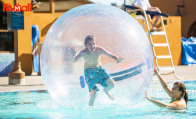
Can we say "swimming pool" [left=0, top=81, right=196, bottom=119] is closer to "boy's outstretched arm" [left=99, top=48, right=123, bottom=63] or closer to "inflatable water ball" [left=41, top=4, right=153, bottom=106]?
"inflatable water ball" [left=41, top=4, right=153, bottom=106]

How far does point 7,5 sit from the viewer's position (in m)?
13.7

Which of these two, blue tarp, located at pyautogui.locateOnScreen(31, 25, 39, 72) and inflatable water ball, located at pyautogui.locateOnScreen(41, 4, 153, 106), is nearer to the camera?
inflatable water ball, located at pyautogui.locateOnScreen(41, 4, 153, 106)

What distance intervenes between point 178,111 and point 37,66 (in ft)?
31.1

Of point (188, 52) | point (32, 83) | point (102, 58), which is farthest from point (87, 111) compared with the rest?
point (188, 52)

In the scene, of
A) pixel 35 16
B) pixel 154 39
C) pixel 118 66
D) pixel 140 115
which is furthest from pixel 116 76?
pixel 154 39

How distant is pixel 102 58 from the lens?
213 inches

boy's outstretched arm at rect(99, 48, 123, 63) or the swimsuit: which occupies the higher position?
boy's outstretched arm at rect(99, 48, 123, 63)

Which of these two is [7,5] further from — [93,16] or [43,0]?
[93,16]

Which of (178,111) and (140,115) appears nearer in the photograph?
(140,115)

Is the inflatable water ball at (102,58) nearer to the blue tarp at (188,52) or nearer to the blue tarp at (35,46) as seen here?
the blue tarp at (35,46)

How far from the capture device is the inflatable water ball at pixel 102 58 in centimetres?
533

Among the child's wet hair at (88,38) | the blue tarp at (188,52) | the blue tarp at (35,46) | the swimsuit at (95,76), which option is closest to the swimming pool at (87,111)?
the swimsuit at (95,76)

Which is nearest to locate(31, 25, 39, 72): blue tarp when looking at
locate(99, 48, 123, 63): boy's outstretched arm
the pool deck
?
the pool deck

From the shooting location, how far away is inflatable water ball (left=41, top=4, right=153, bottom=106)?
5.33 meters
